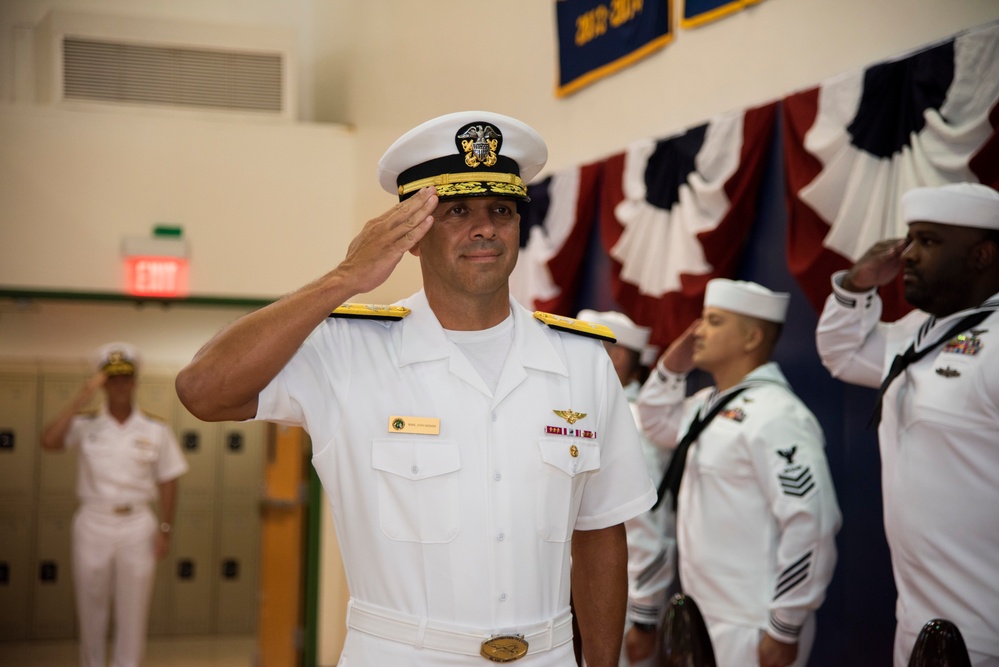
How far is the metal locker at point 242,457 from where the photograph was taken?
30.3ft

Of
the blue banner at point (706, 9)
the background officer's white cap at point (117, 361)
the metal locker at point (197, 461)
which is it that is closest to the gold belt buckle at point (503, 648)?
the blue banner at point (706, 9)

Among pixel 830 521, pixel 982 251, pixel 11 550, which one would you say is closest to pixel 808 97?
pixel 982 251

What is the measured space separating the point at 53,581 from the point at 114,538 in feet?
9.46

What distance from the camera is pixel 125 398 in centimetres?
666

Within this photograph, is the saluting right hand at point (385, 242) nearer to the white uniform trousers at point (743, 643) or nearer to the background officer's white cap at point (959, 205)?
the background officer's white cap at point (959, 205)

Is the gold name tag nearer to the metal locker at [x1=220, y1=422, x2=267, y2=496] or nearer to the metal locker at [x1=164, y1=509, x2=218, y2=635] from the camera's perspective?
the metal locker at [x1=220, y1=422, x2=267, y2=496]

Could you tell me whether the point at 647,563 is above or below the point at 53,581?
above

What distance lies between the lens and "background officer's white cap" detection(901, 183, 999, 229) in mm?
2838

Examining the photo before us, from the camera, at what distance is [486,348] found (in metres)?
2.14

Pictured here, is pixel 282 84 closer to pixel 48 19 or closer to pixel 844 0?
pixel 48 19

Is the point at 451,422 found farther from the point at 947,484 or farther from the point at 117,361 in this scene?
the point at 117,361

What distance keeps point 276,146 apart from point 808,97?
4788 mm

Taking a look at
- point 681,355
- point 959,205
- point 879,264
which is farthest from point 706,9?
point 959,205

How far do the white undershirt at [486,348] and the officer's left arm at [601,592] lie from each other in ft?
1.26
